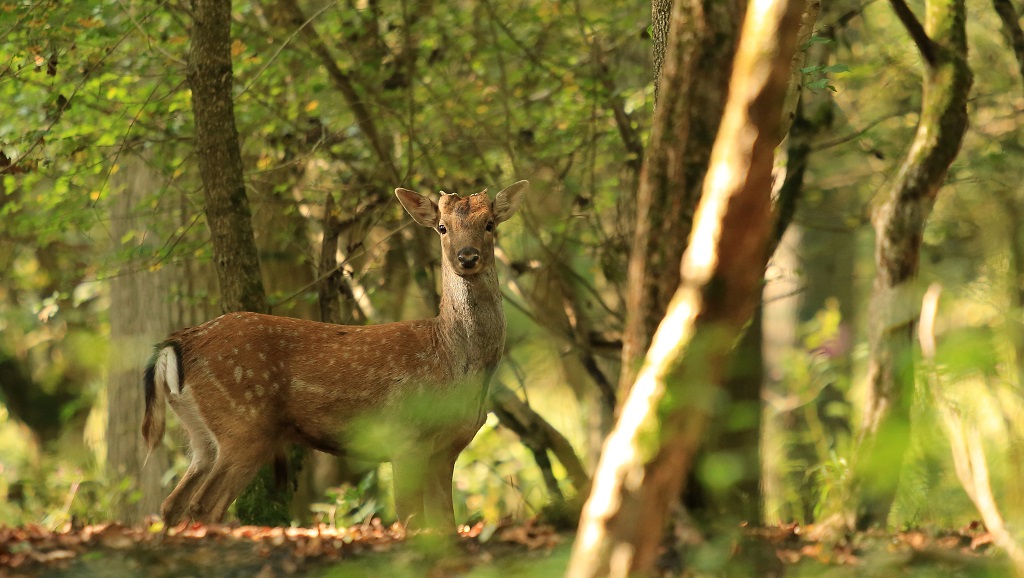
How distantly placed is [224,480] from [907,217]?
12.9 feet

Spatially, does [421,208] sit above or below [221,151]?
below

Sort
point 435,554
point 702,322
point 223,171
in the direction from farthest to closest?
point 223,171, point 435,554, point 702,322

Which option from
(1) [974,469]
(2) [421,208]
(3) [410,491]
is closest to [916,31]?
(2) [421,208]

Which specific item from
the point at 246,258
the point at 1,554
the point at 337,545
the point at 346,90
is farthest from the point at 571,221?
the point at 1,554

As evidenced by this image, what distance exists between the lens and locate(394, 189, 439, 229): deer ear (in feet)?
23.8

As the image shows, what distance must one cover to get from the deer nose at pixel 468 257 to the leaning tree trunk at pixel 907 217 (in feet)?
7.26

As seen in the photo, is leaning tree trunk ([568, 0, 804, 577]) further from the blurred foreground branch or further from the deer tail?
the deer tail

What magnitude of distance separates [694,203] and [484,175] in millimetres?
6308

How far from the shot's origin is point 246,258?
7250 millimetres

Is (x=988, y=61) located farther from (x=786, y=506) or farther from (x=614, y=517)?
(x=614, y=517)

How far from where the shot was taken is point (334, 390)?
6.59m

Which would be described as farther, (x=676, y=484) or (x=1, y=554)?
(x=1, y=554)

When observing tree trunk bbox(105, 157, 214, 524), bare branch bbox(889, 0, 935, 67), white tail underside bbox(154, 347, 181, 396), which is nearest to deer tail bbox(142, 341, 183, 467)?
white tail underside bbox(154, 347, 181, 396)

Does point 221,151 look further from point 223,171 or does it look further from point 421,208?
point 421,208
